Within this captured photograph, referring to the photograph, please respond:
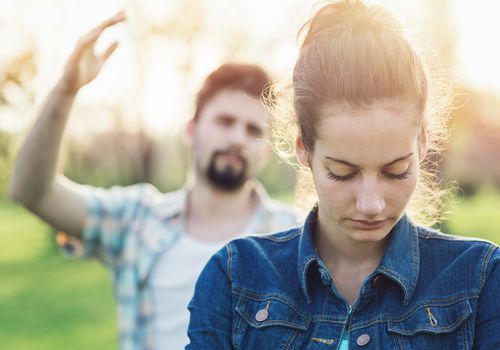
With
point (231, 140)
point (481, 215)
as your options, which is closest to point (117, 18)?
point (231, 140)

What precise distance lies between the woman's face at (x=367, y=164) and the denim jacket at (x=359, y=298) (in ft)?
0.51

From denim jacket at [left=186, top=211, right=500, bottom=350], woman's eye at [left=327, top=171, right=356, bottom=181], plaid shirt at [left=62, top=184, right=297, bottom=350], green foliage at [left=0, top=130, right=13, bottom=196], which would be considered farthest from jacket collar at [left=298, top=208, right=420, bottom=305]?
green foliage at [left=0, top=130, right=13, bottom=196]

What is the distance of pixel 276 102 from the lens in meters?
2.59

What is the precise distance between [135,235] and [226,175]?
22.6 inches

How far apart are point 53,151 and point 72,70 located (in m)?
0.46

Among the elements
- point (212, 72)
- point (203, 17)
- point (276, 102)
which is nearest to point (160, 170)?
point (203, 17)

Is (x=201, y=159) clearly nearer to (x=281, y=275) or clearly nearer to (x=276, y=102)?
(x=276, y=102)

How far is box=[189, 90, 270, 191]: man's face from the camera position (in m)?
4.18

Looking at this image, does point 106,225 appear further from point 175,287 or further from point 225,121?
point 225,121

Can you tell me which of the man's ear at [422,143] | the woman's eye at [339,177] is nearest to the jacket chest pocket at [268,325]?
the woman's eye at [339,177]

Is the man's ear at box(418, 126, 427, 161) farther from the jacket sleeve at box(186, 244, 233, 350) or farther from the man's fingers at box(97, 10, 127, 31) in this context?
the man's fingers at box(97, 10, 127, 31)

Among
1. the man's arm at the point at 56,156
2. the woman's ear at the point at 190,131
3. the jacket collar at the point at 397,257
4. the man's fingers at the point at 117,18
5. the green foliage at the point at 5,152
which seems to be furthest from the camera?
the green foliage at the point at 5,152

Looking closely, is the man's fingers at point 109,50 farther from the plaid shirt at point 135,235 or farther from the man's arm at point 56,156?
the plaid shirt at point 135,235

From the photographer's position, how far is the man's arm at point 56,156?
3367 millimetres
